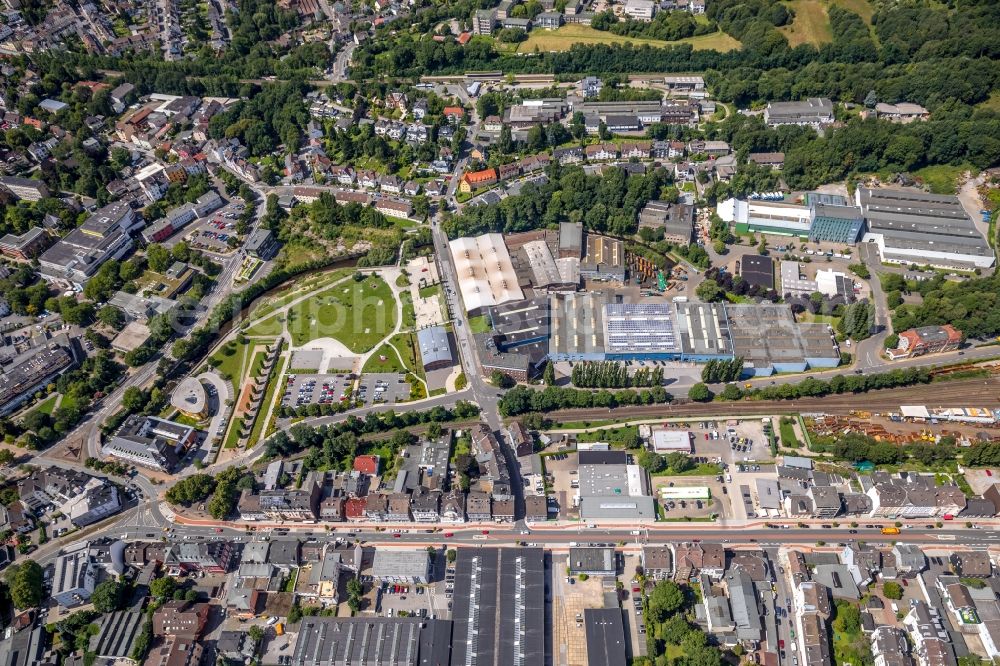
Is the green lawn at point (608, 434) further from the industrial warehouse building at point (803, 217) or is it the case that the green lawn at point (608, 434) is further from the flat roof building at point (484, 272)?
the industrial warehouse building at point (803, 217)

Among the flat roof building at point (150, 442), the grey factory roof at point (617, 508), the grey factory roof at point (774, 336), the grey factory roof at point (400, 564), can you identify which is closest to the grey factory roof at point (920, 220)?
the grey factory roof at point (774, 336)

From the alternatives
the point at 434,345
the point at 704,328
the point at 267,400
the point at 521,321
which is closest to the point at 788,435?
the point at 704,328

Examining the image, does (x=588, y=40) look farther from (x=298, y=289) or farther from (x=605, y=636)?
(x=605, y=636)

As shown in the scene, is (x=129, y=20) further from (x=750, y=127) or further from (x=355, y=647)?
(x=355, y=647)

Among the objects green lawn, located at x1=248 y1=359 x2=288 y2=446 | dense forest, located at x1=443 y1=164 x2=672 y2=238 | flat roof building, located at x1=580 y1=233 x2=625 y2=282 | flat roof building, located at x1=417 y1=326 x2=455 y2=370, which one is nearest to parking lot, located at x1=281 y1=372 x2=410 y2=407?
green lawn, located at x1=248 y1=359 x2=288 y2=446

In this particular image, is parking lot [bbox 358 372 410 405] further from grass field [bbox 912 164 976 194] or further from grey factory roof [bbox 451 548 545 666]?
grass field [bbox 912 164 976 194]

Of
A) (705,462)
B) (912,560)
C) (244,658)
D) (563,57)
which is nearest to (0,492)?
(244,658)
